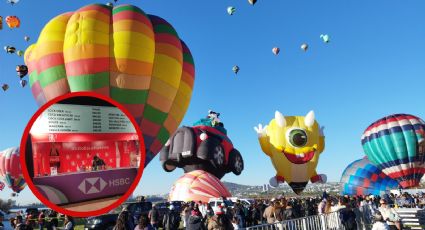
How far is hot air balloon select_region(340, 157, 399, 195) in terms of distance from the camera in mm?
36562

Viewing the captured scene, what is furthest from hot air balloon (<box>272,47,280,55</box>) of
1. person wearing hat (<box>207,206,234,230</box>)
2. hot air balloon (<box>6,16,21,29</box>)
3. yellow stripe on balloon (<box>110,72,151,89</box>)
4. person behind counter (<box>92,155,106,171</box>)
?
person behind counter (<box>92,155,106,171</box>)

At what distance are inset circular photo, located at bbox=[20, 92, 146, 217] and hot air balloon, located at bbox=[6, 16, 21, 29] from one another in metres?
24.0

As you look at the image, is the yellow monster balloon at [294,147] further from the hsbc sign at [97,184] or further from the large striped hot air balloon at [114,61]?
the hsbc sign at [97,184]

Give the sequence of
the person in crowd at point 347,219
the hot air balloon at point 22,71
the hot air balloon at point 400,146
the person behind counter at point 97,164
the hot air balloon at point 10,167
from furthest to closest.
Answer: the hot air balloon at point 10,167, the hot air balloon at point 400,146, the hot air balloon at point 22,71, the person in crowd at point 347,219, the person behind counter at point 97,164

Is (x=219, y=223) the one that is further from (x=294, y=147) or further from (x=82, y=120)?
(x=294, y=147)

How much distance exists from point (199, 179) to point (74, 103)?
2125cm

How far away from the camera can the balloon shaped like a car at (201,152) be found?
24922 millimetres

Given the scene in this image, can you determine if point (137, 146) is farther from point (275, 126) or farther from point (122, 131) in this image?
point (275, 126)

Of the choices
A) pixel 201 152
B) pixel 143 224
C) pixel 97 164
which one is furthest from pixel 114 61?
pixel 97 164

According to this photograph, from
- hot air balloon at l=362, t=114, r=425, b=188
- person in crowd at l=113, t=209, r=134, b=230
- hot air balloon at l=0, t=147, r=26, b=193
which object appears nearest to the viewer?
person in crowd at l=113, t=209, r=134, b=230

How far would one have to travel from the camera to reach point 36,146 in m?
2.50

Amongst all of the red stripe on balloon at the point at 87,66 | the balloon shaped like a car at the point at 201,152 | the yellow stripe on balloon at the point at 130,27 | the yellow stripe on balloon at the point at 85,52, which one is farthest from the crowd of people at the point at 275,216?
the yellow stripe on balloon at the point at 130,27

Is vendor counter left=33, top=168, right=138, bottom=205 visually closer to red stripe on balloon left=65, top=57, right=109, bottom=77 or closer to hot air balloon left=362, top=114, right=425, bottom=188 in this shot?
red stripe on balloon left=65, top=57, right=109, bottom=77

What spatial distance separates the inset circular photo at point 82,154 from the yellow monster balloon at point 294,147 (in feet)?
84.9
